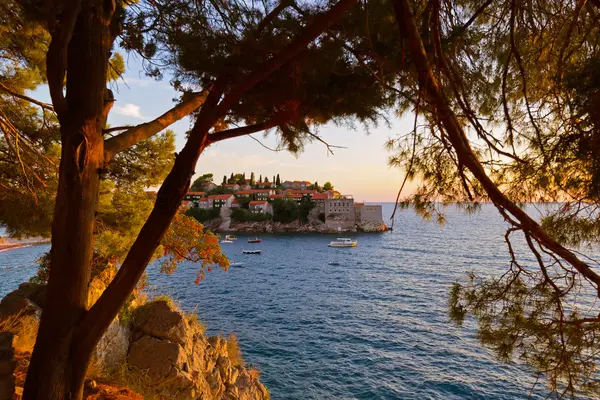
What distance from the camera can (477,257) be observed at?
25.1 m

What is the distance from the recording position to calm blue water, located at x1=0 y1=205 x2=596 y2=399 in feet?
29.3

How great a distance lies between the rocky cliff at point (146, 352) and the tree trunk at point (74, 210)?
1.27 metres

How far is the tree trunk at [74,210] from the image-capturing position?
56.7 inches

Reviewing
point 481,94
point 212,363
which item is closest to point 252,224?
point 212,363

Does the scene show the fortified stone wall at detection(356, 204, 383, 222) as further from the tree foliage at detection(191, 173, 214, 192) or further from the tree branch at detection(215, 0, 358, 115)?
the tree branch at detection(215, 0, 358, 115)

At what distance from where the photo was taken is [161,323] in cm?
447

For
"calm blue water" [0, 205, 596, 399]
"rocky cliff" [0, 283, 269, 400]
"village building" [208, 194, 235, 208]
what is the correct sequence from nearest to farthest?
1. "rocky cliff" [0, 283, 269, 400]
2. "calm blue water" [0, 205, 596, 399]
3. "village building" [208, 194, 235, 208]

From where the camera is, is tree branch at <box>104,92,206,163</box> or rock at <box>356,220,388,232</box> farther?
rock at <box>356,220,388,232</box>

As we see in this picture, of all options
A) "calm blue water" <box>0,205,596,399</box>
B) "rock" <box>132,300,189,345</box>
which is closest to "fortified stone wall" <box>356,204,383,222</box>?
"calm blue water" <box>0,205,596,399</box>

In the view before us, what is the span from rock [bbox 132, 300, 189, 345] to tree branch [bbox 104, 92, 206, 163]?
326 cm

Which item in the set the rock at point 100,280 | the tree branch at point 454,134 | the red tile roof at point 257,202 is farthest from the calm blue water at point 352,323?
the red tile roof at point 257,202

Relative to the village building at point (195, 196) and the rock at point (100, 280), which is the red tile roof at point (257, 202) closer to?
the village building at point (195, 196)

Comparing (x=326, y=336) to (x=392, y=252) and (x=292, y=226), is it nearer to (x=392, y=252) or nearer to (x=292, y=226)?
(x=392, y=252)

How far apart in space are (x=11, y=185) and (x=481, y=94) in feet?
16.0
